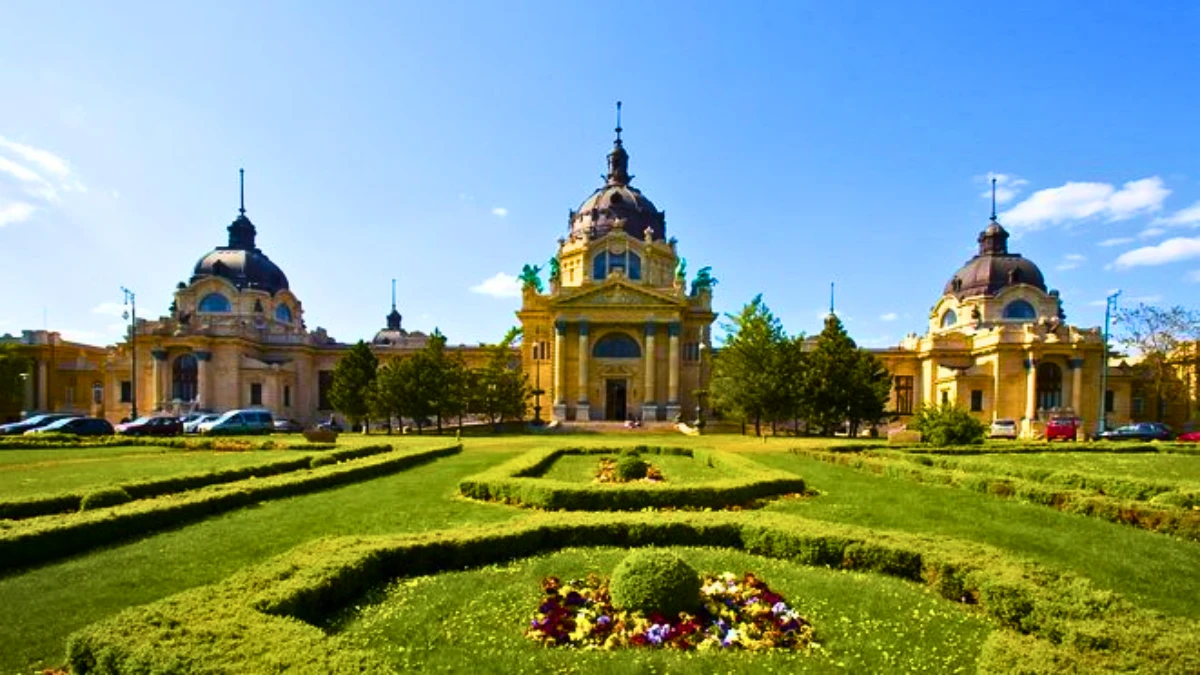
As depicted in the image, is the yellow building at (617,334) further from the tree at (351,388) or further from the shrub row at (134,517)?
the shrub row at (134,517)

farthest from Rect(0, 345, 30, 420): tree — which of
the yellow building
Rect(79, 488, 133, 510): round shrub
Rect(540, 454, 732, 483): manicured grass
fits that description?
Rect(79, 488, 133, 510): round shrub

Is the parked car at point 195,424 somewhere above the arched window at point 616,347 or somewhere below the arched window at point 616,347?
below

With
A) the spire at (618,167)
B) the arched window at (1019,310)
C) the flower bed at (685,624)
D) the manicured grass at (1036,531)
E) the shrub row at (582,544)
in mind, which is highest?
the spire at (618,167)

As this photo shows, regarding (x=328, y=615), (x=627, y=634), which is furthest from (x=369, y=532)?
(x=627, y=634)

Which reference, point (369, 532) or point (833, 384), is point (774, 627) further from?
point (833, 384)

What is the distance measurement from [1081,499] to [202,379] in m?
60.4

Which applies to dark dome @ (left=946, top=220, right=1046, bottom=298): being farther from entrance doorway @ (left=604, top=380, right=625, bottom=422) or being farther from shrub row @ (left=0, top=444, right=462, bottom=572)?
shrub row @ (left=0, top=444, right=462, bottom=572)

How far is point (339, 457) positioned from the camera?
23.0m

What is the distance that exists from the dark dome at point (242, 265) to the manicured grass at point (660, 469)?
49688 mm

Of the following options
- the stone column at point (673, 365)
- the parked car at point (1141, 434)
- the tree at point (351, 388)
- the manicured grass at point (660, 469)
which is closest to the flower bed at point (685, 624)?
the manicured grass at point (660, 469)

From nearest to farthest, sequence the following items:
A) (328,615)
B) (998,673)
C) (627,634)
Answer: (998,673) < (627,634) < (328,615)

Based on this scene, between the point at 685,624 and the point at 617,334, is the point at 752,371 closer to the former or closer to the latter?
the point at 617,334

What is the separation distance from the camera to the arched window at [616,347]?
56.8m

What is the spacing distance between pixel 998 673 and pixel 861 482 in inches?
552
